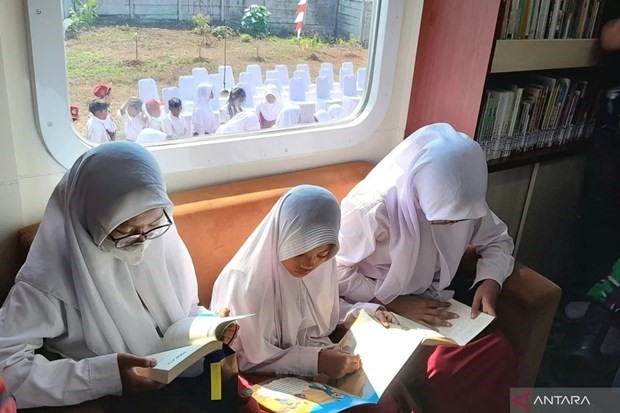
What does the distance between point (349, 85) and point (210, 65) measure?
604 mm

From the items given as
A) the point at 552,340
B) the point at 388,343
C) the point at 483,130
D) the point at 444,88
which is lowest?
the point at 552,340

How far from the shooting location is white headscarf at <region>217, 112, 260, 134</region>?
196 cm

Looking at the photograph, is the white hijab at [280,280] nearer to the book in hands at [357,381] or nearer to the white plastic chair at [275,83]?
the book in hands at [357,381]

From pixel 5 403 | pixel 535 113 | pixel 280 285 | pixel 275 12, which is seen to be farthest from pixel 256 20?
pixel 5 403

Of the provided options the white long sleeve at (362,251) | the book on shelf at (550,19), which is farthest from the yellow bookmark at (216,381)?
the book on shelf at (550,19)

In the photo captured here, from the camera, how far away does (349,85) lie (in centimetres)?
222

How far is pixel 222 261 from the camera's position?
5.95ft

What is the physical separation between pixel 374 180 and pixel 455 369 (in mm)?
645

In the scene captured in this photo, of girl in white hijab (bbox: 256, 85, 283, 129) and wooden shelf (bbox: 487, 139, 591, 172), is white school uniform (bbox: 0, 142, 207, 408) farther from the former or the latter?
wooden shelf (bbox: 487, 139, 591, 172)

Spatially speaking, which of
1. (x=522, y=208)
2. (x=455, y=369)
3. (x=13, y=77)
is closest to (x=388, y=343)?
(x=455, y=369)

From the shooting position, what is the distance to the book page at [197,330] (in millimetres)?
1296

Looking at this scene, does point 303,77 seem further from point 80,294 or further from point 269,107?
point 80,294

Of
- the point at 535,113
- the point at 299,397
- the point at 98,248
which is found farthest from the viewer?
the point at 535,113

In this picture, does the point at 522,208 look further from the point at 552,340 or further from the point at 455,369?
the point at 455,369
